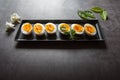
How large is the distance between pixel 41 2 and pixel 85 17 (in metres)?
0.59

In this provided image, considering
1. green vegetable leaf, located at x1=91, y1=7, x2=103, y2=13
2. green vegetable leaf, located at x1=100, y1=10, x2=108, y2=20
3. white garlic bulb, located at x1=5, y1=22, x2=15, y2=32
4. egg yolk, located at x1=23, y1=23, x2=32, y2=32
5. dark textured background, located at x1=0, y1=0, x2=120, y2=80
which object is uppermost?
green vegetable leaf, located at x1=91, y1=7, x2=103, y2=13

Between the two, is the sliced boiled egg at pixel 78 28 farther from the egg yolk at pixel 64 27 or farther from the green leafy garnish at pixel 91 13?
the green leafy garnish at pixel 91 13

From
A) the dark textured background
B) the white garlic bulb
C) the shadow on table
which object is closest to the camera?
the dark textured background

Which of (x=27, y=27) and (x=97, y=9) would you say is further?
(x=97, y=9)

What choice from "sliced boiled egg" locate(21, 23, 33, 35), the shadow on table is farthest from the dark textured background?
"sliced boiled egg" locate(21, 23, 33, 35)

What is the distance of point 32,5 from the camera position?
1651mm

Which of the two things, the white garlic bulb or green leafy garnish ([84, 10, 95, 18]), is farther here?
green leafy garnish ([84, 10, 95, 18])

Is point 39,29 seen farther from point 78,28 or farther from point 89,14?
point 89,14

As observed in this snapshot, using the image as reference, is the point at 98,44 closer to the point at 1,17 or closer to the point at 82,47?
the point at 82,47

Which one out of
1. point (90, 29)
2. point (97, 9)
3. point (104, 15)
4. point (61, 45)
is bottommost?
point (61, 45)

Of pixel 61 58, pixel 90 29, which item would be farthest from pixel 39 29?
pixel 90 29

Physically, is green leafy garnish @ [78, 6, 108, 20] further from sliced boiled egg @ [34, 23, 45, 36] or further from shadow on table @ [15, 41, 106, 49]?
sliced boiled egg @ [34, 23, 45, 36]

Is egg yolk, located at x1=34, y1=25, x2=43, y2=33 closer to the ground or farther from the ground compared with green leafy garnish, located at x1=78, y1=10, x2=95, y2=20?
closer to the ground

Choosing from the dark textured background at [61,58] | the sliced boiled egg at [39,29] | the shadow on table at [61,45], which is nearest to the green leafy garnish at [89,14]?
the dark textured background at [61,58]
